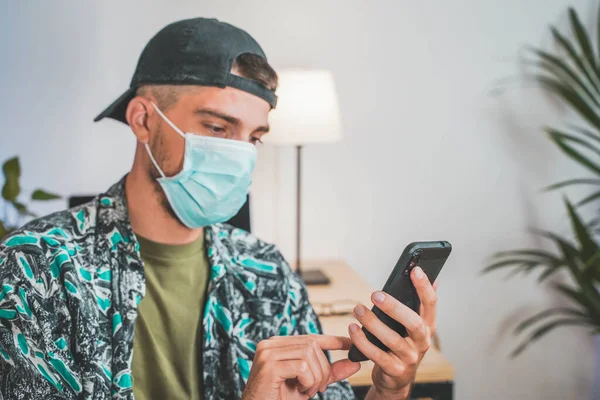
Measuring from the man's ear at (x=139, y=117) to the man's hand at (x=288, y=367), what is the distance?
52 centimetres

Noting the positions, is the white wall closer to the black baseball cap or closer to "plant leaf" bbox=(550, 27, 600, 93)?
"plant leaf" bbox=(550, 27, 600, 93)

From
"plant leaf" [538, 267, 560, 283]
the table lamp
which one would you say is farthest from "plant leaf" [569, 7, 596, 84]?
the table lamp

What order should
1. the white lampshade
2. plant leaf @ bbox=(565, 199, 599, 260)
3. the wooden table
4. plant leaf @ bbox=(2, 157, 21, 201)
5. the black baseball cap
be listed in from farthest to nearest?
1. plant leaf @ bbox=(565, 199, 599, 260)
2. the white lampshade
3. plant leaf @ bbox=(2, 157, 21, 201)
4. the wooden table
5. the black baseball cap

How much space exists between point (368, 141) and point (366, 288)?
0.63 meters

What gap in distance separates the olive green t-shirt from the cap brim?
0.27 meters

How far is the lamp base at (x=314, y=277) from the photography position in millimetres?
2171

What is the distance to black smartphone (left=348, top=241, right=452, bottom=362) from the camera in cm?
95

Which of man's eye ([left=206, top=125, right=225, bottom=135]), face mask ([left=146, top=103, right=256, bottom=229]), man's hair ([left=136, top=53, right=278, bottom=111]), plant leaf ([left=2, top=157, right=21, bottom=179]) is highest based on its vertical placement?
man's hair ([left=136, top=53, right=278, bottom=111])

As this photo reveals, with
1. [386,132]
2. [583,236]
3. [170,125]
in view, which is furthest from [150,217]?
[583,236]

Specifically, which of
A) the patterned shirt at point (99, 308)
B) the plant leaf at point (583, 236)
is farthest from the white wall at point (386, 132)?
the patterned shirt at point (99, 308)

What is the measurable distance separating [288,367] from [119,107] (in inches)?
26.2

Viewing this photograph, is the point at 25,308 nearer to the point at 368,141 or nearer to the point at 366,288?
the point at 366,288

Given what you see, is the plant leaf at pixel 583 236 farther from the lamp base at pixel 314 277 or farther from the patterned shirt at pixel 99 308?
the patterned shirt at pixel 99 308

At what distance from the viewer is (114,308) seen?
1.12m
